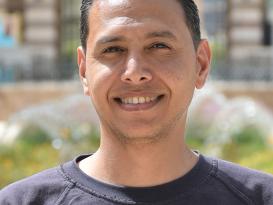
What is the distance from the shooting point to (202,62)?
3.11m

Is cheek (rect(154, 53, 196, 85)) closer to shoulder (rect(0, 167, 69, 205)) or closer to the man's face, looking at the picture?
the man's face

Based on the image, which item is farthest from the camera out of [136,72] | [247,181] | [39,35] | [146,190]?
[39,35]

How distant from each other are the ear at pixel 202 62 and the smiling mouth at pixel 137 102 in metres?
0.35

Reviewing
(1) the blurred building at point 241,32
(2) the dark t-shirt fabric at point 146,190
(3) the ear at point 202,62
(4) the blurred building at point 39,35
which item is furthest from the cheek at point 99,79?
(4) the blurred building at point 39,35

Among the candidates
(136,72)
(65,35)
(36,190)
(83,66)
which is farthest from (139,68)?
(65,35)

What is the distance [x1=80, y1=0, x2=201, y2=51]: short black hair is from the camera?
115 inches

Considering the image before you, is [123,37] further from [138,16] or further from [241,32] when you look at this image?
[241,32]

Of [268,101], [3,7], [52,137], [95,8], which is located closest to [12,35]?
[3,7]

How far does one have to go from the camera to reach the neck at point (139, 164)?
113 inches

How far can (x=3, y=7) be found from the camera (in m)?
25.4

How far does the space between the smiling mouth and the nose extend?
0.06 meters

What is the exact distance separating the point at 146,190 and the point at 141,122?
250mm

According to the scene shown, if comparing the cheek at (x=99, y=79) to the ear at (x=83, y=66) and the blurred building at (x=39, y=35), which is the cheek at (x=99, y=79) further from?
the blurred building at (x=39, y=35)

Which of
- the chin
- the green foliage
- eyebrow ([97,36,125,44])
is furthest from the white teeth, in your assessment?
the green foliage
